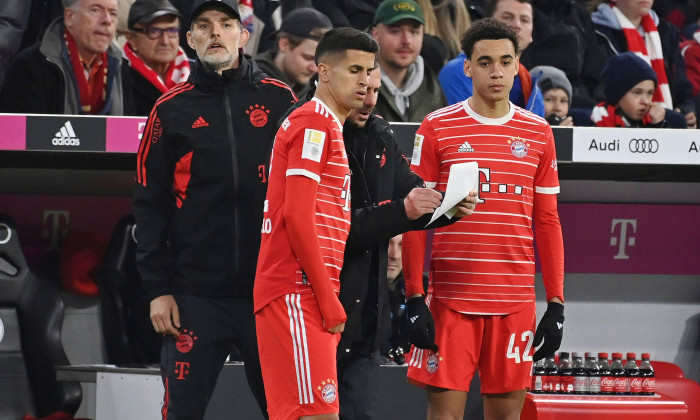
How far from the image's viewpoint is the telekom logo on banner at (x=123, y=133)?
464 centimetres

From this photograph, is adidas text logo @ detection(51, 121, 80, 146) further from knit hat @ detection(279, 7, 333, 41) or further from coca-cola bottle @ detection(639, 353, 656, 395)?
coca-cola bottle @ detection(639, 353, 656, 395)

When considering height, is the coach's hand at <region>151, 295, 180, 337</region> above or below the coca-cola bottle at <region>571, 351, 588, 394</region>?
above

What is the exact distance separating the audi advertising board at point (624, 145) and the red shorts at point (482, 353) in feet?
4.75

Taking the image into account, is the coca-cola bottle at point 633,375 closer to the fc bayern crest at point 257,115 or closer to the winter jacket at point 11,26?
the fc bayern crest at point 257,115

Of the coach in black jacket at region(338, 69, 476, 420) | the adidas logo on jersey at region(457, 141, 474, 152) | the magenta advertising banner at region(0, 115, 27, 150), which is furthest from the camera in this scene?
the magenta advertising banner at region(0, 115, 27, 150)

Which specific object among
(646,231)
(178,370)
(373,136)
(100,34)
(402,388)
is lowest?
(402,388)

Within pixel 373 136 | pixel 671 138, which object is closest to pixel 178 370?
pixel 373 136

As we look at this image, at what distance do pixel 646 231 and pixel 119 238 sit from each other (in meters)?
2.87

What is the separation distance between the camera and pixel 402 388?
5.04 m

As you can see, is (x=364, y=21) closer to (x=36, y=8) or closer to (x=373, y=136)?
(x=36, y=8)

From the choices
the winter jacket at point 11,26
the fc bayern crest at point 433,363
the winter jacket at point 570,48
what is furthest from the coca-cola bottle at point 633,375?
the winter jacket at point 11,26

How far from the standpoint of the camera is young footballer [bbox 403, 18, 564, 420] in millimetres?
3688

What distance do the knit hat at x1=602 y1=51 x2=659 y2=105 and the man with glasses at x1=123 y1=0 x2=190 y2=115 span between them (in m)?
2.28

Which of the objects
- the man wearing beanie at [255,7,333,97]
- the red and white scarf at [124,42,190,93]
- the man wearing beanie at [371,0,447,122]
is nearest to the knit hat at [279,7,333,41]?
the man wearing beanie at [255,7,333,97]
